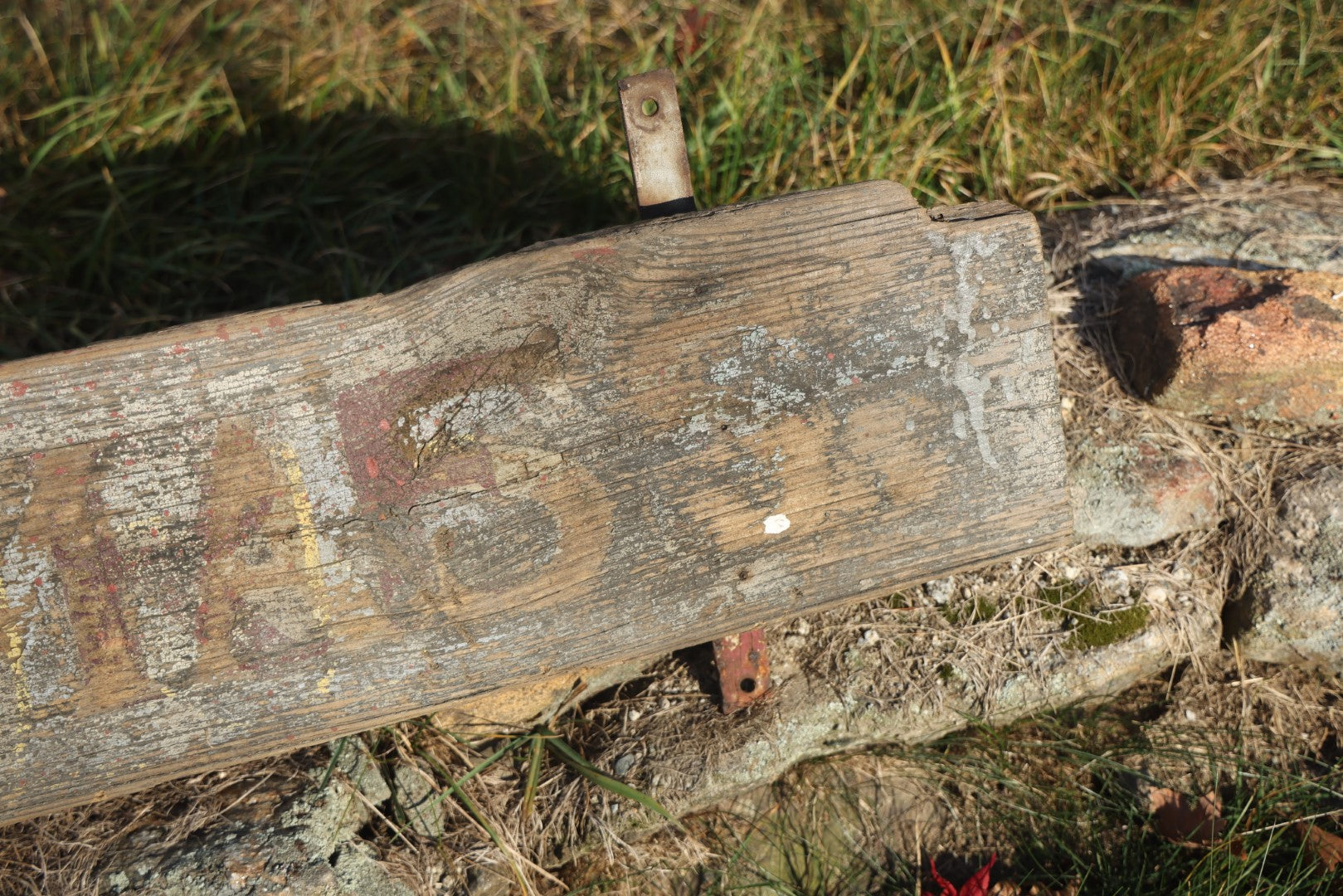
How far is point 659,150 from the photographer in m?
1.75

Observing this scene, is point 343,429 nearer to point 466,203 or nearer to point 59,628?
point 59,628

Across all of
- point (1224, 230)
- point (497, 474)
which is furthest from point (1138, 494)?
point (497, 474)

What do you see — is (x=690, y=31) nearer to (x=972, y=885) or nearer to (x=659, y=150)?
(x=659, y=150)

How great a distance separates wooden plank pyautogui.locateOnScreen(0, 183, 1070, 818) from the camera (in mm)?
1580

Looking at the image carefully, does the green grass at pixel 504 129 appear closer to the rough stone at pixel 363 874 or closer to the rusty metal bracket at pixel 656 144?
the rusty metal bracket at pixel 656 144

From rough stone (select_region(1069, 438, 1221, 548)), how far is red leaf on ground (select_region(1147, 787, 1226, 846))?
22.0 inches

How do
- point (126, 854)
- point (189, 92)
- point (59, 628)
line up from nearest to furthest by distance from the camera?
point (59, 628) → point (126, 854) → point (189, 92)

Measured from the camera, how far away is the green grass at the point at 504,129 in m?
2.65

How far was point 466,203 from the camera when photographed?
9.17ft

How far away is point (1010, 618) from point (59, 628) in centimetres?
190

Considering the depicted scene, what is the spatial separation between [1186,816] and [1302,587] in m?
0.58

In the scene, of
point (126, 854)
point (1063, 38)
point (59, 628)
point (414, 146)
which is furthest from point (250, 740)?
point (1063, 38)

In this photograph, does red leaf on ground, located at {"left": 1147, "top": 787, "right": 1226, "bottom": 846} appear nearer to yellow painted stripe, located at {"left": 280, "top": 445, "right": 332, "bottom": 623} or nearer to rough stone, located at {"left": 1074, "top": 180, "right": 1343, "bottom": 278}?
rough stone, located at {"left": 1074, "top": 180, "right": 1343, "bottom": 278}

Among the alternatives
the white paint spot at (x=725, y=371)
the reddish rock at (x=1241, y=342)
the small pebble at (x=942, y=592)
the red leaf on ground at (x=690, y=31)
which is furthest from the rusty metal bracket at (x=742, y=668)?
the red leaf on ground at (x=690, y=31)
